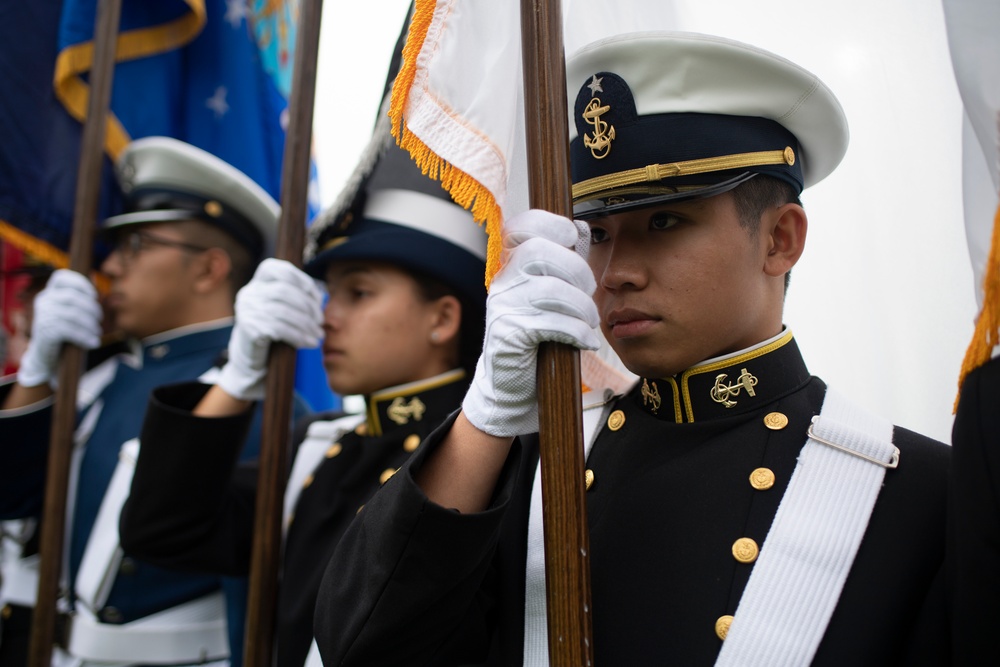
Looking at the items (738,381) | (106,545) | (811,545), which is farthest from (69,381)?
(811,545)

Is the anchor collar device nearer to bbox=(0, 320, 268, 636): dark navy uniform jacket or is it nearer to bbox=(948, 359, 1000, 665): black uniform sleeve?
bbox=(948, 359, 1000, 665): black uniform sleeve

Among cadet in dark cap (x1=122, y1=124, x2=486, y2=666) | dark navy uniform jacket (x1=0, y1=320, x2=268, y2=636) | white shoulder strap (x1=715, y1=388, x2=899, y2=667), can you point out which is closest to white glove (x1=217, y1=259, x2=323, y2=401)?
cadet in dark cap (x1=122, y1=124, x2=486, y2=666)

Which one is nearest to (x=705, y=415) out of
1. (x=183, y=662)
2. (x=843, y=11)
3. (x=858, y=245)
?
(x=858, y=245)

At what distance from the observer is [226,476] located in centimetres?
292

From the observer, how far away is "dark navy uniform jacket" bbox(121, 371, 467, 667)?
2.71 meters

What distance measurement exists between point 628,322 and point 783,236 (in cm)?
44

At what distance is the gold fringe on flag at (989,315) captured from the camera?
4.13 ft

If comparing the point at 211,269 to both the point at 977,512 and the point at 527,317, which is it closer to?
the point at 527,317

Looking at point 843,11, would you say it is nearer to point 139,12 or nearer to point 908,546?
point 908,546

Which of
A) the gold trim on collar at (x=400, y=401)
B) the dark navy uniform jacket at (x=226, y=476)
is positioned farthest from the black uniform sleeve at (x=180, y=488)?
the gold trim on collar at (x=400, y=401)

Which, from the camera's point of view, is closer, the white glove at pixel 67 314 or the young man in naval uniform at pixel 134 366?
the young man in naval uniform at pixel 134 366

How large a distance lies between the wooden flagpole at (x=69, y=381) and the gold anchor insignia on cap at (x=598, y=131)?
2.58 m

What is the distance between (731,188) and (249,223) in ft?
10.6

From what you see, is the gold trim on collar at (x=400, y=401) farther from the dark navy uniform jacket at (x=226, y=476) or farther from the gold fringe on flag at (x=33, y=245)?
the gold fringe on flag at (x=33, y=245)
